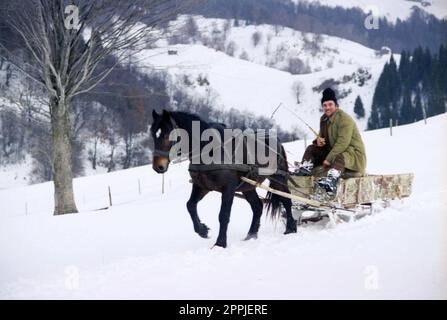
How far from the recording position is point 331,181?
7.47m

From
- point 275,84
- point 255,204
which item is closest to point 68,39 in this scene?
point 255,204

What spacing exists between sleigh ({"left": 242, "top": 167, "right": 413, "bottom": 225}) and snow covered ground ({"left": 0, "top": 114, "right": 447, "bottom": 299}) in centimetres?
32

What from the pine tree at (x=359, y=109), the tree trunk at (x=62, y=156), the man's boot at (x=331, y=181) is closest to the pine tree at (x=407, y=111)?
the pine tree at (x=359, y=109)

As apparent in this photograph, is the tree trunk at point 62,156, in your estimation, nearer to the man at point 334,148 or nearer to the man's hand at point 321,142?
the man at point 334,148

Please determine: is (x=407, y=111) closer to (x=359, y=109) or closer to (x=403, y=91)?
(x=403, y=91)

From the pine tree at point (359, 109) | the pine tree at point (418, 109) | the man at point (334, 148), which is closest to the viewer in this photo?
the man at point (334, 148)

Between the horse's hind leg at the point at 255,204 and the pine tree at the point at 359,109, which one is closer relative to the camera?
the horse's hind leg at the point at 255,204

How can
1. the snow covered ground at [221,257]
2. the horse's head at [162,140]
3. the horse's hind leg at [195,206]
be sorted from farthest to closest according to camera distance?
the horse's hind leg at [195,206], the horse's head at [162,140], the snow covered ground at [221,257]

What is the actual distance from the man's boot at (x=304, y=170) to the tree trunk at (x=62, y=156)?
6.87 meters

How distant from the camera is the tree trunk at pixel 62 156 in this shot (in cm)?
1209

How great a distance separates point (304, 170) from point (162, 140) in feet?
9.73

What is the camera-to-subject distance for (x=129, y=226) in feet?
32.7
